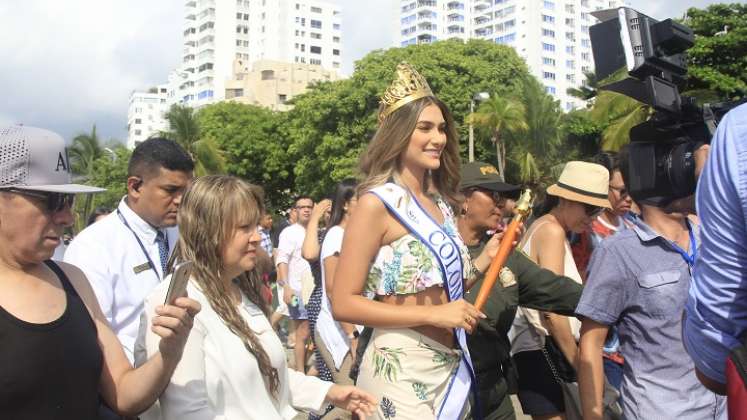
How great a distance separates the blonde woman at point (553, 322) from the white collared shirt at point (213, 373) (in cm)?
192

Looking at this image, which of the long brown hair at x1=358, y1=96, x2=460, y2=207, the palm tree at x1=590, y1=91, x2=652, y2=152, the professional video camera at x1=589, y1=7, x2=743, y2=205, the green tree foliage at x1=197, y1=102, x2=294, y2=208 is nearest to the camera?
the professional video camera at x1=589, y1=7, x2=743, y2=205

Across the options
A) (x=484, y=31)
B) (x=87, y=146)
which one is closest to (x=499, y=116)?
(x=87, y=146)

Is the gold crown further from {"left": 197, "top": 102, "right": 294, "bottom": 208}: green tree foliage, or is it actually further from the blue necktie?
{"left": 197, "top": 102, "right": 294, "bottom": 208}: green tree foliage

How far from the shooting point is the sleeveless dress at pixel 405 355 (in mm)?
2896

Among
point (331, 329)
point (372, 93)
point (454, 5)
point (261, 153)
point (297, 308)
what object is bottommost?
point (297, 308)

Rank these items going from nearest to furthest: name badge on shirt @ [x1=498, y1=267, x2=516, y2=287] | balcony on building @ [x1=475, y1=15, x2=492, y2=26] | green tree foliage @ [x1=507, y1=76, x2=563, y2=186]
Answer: name badge on shirt @ [x1=498, y1=267, x2=516, y2=287], green tree foliage @ [x1=507, y1=76, x2=563, y2=186], balcony on building @ [x1=475, y1=15, x2=492, y2=26]

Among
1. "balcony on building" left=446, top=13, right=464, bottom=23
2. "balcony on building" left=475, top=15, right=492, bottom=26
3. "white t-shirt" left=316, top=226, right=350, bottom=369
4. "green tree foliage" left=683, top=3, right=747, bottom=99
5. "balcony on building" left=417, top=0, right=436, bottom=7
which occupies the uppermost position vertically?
"balcony on building" left=417, top=0, right=436, bottom=7

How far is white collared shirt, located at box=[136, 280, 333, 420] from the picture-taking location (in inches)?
94.2

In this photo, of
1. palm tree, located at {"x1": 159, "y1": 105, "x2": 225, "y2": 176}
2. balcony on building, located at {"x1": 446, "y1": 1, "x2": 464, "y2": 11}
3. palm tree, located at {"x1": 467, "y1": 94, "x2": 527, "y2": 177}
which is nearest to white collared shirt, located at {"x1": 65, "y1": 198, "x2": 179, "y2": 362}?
palm tree, located at {"x1": 467, "y1": 94, "x2": 527, "y2": 177}

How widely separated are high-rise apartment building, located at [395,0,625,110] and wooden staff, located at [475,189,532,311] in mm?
108403

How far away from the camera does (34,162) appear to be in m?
2.32

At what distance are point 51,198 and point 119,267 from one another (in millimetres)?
1370

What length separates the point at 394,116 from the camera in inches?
129

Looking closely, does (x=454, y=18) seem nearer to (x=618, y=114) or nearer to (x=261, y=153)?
(x=261, y=153)
